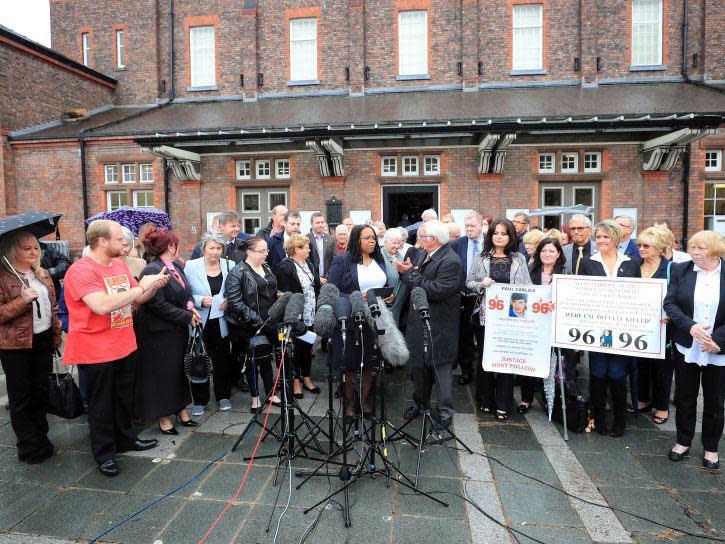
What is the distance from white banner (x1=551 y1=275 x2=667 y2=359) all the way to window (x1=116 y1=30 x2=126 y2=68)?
706 inches

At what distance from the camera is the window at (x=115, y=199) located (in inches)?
558

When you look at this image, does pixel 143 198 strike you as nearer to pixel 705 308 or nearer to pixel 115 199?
pixel 115 199

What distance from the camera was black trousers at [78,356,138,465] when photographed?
3584 millimetres

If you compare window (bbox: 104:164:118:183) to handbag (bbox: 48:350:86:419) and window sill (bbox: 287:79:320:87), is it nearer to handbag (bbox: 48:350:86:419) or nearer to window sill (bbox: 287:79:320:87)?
window sill (bbox: 287:79:320:87)

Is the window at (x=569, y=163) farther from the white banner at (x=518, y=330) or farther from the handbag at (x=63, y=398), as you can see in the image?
the handbag at (x=63, y=398)

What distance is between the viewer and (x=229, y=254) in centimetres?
598

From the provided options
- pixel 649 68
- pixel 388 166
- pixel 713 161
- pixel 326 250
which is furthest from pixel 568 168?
pixel 326 250

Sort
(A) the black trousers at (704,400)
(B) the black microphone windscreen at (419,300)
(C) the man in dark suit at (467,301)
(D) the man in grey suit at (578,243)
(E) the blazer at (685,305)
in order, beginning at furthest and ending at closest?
(C) the man in dark suit at (467,301)
(D) the man in grey suit at (578,243)
(A) the black trousers at (704,400)
(E) the blazer at (685,305)
(B) the black microphone windscreen at (419,300)

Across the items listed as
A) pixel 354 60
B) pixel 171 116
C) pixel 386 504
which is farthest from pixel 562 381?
pixel 171 116

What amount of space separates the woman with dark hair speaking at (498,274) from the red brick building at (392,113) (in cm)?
658

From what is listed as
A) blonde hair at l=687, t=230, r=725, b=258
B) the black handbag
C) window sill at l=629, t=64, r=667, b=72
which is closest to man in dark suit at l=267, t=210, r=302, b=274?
the black handbag

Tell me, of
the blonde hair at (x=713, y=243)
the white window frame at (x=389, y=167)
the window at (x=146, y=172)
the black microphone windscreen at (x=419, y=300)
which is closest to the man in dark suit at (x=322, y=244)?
the black microphone windscreen at (x=419, y=300)

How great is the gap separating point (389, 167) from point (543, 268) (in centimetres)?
875

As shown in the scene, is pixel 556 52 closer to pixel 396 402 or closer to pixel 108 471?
pixel 396 402
